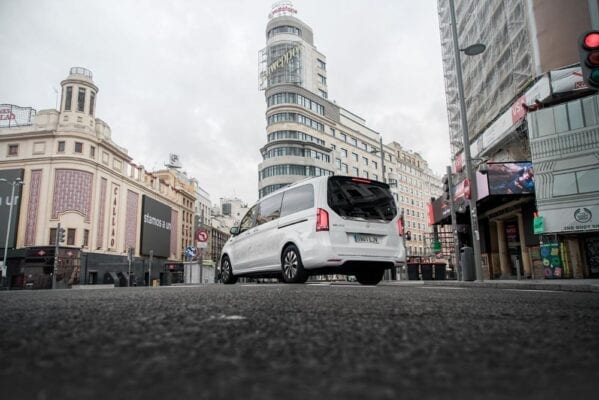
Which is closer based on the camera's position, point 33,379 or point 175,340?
point 33,379

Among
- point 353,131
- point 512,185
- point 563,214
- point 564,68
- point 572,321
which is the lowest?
point 572,321

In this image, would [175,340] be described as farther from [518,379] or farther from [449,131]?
[449,131]

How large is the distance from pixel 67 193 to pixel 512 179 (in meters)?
41.6

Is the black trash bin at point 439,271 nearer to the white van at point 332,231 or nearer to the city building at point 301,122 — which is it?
the white van at point 332,231

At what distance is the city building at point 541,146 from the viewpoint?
1855 cm

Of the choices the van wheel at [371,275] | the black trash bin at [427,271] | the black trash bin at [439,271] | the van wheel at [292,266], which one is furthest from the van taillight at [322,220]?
the black trash bin at [439,271]

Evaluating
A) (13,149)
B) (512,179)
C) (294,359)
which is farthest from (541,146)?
(13,149)

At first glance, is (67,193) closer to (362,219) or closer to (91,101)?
(91,101)

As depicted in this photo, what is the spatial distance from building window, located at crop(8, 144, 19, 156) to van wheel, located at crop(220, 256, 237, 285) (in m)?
46.1

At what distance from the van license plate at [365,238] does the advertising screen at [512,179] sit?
571 inches

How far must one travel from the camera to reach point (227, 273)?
10.6 meters

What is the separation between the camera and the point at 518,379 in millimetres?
952

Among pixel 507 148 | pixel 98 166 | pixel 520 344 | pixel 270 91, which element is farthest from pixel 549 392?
pixel 270 91

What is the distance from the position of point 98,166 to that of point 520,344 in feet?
168
